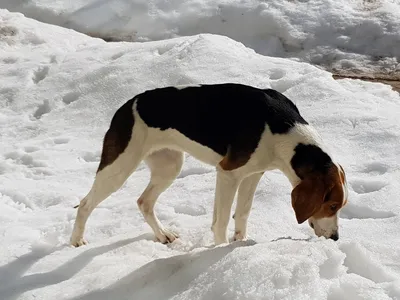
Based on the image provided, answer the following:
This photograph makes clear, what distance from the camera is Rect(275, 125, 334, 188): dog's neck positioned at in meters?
4.43

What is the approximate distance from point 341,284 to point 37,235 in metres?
2.44

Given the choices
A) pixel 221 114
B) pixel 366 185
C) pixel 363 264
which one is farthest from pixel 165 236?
pixel 366 185

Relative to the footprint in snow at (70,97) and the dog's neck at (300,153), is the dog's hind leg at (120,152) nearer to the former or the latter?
the dog's neck at (300,153)

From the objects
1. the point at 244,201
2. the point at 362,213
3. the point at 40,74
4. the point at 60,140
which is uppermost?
the point at 244,201

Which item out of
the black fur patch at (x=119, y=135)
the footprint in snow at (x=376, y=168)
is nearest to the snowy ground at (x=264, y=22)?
the footprint in snow at (x=376, y=168)

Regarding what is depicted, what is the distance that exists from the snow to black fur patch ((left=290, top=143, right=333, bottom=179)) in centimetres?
45

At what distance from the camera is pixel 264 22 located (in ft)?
34.7

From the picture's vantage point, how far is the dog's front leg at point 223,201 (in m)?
4.67

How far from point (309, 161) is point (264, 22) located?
21.2 ft

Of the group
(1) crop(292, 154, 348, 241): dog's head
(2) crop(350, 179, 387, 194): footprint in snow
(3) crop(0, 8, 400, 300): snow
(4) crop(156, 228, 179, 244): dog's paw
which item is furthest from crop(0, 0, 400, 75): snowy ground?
(1) crop(292, 154, 348, 241): dog's head

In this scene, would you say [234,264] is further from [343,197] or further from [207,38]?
[207,38]

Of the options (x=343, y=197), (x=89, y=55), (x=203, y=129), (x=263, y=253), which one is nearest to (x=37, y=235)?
(x=203, y=129)

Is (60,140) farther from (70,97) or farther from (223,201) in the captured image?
(223,201)

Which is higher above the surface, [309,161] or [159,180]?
[309,161]
